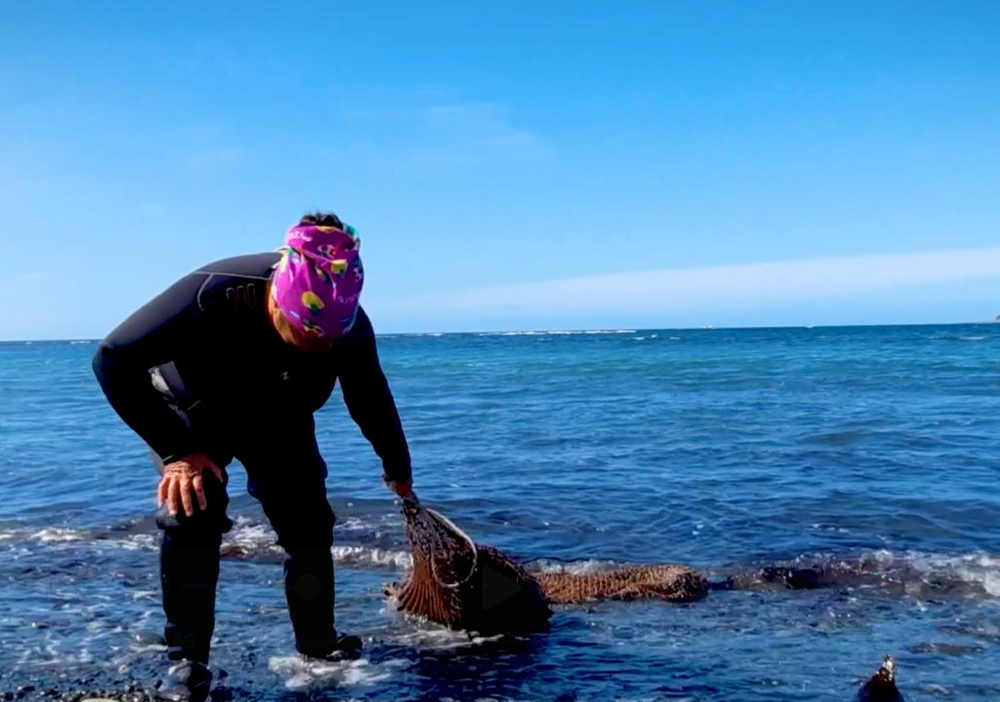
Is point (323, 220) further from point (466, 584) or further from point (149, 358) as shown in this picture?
point (466, 584)

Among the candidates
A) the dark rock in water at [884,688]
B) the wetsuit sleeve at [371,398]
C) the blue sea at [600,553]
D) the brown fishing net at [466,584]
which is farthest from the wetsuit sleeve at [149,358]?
the dark rock in water at [884,688]

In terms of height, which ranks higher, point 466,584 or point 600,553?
point 466,584

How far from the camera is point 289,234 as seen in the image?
3.42 metres

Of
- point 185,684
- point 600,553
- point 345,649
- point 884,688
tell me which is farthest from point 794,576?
point 185,684

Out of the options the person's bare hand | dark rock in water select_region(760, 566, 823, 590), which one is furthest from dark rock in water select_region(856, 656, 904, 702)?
the person's bare hand

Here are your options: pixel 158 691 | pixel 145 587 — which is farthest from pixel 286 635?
pixel 145 587

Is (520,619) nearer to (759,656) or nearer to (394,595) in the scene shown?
(394,595)

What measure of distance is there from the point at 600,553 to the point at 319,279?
4654 mm

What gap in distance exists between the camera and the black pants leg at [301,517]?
13.0 feet

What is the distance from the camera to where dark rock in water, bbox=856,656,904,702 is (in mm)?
4070

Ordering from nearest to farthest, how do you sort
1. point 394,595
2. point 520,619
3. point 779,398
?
point 520,619
point 394,595
point 779,398

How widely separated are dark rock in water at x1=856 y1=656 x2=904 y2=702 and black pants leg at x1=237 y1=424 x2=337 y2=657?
2488 millimetres

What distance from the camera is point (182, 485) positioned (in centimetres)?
344

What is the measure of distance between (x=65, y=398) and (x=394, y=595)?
79.4ft
